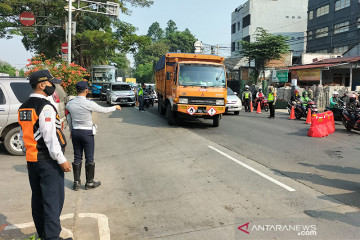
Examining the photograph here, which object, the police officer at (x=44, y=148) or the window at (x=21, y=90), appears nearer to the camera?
the police officer at (x=44, y=148)

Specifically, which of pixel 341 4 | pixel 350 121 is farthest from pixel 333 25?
pixel 350 121

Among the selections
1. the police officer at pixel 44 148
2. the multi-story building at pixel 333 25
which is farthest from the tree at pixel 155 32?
the police officer at pixel 44 148

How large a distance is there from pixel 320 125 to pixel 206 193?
7.66m

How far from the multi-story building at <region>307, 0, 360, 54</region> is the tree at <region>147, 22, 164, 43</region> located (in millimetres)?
73427

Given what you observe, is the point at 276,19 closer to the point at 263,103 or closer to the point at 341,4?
the point at 341,4

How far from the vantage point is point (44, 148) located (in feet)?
10.4

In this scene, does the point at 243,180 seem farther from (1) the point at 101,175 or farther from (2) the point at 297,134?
(2) the point at 297,134

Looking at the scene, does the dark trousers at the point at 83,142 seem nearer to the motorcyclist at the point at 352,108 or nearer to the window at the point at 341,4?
the motorcyclist at the point at 352,108

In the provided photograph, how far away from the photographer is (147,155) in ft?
26.4

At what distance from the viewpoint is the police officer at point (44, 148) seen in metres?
3.12

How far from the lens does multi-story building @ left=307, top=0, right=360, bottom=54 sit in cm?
3666

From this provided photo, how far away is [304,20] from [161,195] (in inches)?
2183

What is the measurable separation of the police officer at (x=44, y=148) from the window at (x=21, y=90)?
5.17 meters

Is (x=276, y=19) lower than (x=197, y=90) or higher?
higher
